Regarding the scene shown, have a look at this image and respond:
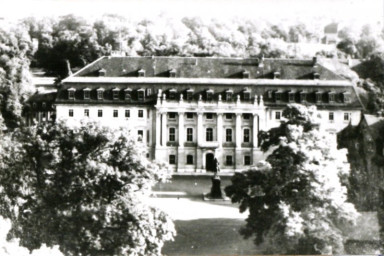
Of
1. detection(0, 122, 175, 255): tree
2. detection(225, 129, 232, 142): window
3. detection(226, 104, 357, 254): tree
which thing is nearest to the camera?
detection(0, 122, 175, 255): tree

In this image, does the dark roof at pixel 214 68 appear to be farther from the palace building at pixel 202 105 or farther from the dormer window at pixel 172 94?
the dormer window at pixel 172 94

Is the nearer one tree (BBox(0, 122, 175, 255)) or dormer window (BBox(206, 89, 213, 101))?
tree (BBox(0, 122, 175, 255))

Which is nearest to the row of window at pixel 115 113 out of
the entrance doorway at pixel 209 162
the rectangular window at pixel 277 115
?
the entrance doorway at pixel 209 162

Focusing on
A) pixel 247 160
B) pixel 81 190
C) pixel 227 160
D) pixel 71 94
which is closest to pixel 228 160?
pixel 227 160

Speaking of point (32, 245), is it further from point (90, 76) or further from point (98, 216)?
point (90, 76)

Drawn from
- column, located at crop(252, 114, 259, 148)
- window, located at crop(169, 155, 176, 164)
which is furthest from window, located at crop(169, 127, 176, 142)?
column, located at crop(252, 114, 259, 148)

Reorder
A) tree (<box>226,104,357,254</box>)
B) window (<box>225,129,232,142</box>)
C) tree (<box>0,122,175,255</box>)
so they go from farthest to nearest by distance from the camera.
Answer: window (<box>225,129,232,142</box>), tree (<box>226,104,357,254</box>), tree (<box>0,122,175,255</box>)

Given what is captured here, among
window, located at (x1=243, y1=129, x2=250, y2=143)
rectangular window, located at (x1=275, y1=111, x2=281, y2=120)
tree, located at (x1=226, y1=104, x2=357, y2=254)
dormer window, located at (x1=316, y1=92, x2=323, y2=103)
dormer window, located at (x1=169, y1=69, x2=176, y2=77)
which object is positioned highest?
dormer window, located at (x1=169, y1=69, x2=176, y2=77)

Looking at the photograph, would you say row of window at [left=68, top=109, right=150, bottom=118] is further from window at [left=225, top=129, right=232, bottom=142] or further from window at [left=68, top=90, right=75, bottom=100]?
window at [left=225, top=129, right=232, bottom=142]
